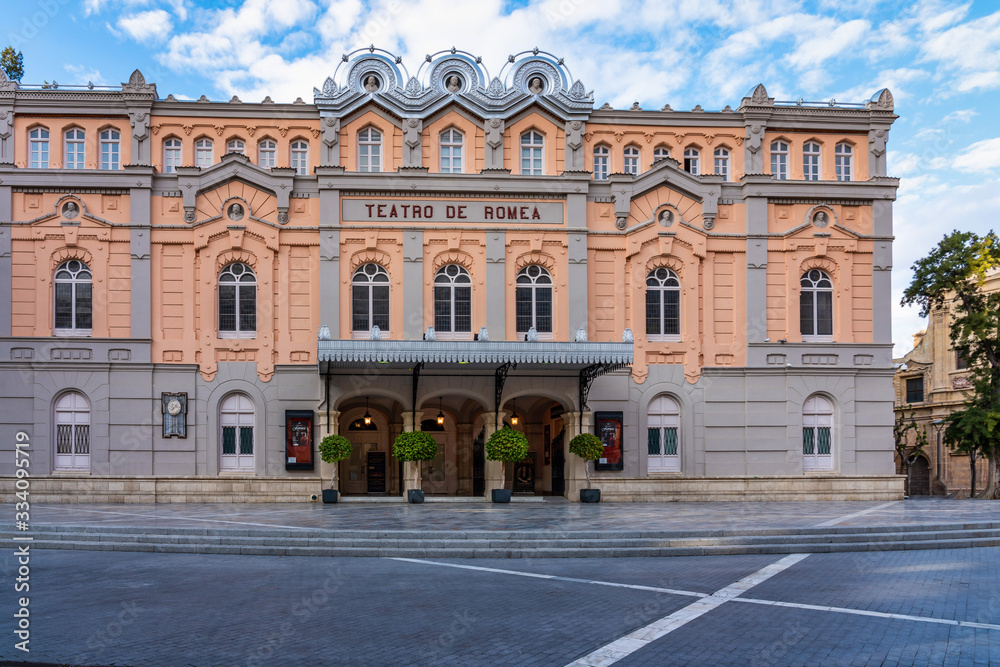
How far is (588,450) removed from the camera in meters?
29.5

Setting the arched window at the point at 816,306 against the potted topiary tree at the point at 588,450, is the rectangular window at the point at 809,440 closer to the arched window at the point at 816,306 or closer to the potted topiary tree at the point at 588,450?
the arched window at the point at 816,306

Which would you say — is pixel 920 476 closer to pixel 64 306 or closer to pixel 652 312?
pixel 652 312

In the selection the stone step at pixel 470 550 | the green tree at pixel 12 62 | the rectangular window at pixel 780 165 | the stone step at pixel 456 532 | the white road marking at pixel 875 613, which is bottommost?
the stone step at pixel 470 550

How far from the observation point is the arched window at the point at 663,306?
3206cm

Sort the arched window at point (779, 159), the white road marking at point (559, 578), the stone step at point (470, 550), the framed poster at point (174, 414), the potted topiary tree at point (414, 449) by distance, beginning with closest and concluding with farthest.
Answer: the white road marking at point (559, 578), the stone step at point (470, 550), the potted topiary tree at point (414, 449), the framed poster at point (174, 414), the arched window at point (779, 159)

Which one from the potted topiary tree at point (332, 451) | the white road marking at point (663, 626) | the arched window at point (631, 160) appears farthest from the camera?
the arched window at point (631, 160)

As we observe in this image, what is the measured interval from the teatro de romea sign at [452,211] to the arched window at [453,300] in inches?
71.1

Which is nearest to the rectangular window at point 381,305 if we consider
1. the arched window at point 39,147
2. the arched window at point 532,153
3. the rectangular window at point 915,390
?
the arched window at point 532,153

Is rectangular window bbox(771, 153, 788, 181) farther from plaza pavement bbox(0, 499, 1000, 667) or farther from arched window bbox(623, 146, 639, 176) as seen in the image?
plaza pavement bbox(0, 499, 1000, 667)

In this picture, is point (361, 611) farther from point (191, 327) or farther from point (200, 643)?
point (191, 327)

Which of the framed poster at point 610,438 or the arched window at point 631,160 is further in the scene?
the arched window at point 631,160

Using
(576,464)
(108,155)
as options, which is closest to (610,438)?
(576,464)

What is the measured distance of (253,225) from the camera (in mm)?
31141

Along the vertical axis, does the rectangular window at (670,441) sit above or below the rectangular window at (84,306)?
below
